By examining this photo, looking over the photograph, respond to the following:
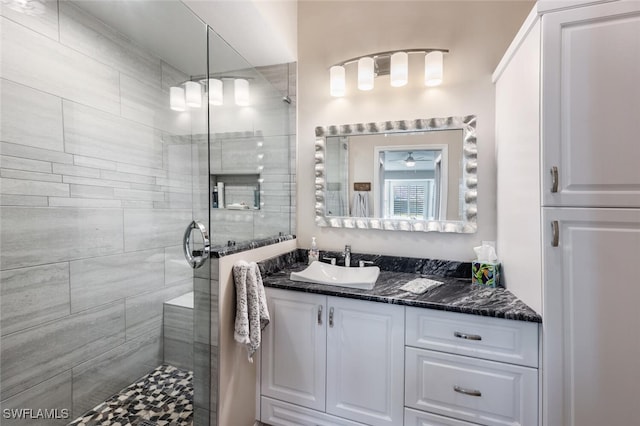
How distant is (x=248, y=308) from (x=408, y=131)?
1.45m

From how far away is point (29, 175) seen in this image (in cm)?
130

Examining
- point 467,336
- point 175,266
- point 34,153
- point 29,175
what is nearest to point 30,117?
point 34,153

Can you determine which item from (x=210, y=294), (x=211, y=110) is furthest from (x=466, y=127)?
(x=210, y=294)

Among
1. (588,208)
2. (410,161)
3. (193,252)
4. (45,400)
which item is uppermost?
(410,161)

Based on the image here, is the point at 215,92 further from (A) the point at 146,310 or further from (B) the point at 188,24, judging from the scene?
(A) the point at 146,310

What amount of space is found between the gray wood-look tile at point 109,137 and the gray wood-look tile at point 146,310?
0.74m

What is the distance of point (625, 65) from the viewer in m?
1.06

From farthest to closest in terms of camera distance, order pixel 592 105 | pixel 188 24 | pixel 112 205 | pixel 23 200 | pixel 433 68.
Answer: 1. pixel 433 68
2. pixel 112 205
3. pixel 188 24
4. pixel 23 200
5. pixel 592 105

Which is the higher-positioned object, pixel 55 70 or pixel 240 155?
pixel 55 70

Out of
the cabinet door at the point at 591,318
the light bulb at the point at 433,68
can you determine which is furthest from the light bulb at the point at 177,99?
the cabinet door at the point at 591,318

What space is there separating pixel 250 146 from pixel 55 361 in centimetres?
152

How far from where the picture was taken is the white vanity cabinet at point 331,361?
1427 mm

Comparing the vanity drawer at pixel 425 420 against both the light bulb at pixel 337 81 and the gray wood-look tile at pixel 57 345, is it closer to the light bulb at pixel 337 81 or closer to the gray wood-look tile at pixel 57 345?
the gray wood-look tile at pixel 57 345

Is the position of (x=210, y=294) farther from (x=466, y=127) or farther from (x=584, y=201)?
(x=466, y=127)
